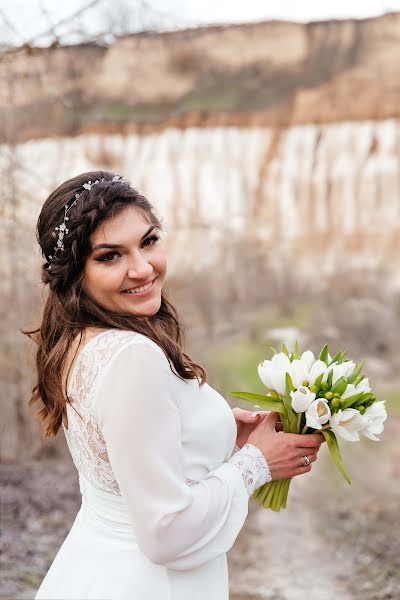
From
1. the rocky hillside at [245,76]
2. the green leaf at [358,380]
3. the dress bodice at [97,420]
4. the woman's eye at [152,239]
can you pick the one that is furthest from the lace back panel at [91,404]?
the rocky hillside at [245,76]

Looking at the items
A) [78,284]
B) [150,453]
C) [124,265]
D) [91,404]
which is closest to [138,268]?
[124,265]

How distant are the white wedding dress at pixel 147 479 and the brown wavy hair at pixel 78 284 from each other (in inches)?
2.3

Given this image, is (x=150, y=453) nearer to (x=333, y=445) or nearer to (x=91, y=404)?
(x=91, y=404)

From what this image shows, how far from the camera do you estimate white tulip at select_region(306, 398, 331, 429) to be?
1657 mm

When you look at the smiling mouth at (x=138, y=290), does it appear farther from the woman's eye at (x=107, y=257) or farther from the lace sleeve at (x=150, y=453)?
the lace sleeve at (x=150, y=453)

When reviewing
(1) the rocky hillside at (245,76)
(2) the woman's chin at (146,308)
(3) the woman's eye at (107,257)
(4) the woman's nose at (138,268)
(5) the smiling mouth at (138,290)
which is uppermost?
(1) the rocky hillside at (245,76)

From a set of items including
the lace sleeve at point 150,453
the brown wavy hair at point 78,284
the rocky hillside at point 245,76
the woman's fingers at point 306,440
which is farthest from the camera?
the rocky hillside at point 245,76

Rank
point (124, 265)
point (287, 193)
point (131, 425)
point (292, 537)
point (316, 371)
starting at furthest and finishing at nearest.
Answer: point (287, 193) < point (292, 537) < point (316, 371) < point (124, 265) < point (131, 425)

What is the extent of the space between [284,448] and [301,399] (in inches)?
4.9

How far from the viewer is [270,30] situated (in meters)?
10.0

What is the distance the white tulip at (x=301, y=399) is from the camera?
1.66 m

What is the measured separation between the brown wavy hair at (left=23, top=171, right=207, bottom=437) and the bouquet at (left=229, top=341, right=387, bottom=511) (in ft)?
0.61

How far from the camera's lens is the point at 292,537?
508 cm

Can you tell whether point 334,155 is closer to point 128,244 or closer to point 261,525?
point 261,525
